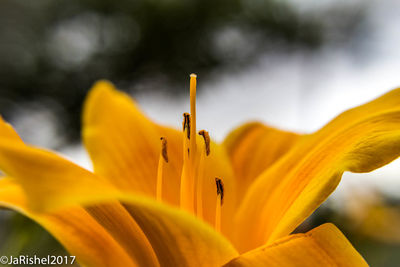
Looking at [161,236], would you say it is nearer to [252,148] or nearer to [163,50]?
[252,148]

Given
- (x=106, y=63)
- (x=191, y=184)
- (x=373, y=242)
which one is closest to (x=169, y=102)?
(x=106, y=63)

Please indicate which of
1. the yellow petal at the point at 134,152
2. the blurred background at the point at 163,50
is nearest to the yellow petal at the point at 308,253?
the yellow petal at the point at 134,152

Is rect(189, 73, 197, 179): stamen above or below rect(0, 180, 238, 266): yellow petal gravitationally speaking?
above

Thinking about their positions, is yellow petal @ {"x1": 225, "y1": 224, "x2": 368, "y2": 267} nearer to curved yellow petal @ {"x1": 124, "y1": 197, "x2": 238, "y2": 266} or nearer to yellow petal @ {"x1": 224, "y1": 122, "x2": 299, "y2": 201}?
curved yellow petal @ {"x1": 124, "y1": 197, "x2": 238, "y2": 266}

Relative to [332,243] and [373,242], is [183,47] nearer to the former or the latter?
[373,242]

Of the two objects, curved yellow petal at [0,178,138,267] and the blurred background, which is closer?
curved yellow petal at [0,178,138,267]

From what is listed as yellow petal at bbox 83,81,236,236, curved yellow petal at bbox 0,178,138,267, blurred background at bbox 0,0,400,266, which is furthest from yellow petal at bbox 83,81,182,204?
blurred background at bbox 0,0,400,266

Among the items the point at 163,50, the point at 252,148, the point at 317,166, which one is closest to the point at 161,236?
the point at 317,166
